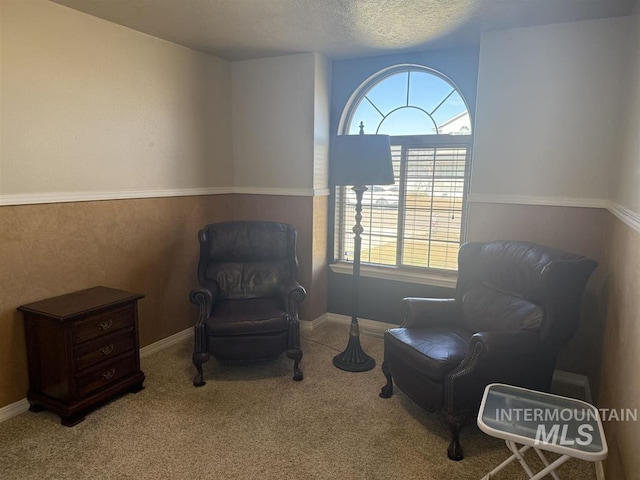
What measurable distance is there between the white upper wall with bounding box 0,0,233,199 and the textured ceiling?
0.17 metres

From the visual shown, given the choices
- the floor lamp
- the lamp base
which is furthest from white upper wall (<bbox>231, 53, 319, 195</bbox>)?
the lamp base

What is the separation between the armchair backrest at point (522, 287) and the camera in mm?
2309

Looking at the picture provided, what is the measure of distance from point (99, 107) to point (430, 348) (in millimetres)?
2664

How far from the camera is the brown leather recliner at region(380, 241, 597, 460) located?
2270 millimetres

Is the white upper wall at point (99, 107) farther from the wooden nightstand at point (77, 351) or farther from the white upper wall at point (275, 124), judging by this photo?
the wooden nightstand at point (77, 351)

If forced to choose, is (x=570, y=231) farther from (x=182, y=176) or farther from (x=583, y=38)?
(x=182, y=176)

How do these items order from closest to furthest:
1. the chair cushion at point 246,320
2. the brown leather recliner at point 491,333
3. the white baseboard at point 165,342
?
the brown leather recliner at point 491,333 → the chair cushion at point 246,320 → the white baseboard at point 165,342

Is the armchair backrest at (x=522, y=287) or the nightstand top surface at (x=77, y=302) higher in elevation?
the armchair backrest at (x=522, y=287)

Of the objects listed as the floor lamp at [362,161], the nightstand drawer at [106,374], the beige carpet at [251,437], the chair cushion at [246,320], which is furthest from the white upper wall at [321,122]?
the nightstand drawer at [106,374]

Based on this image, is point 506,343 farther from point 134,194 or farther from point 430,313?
point 134,194

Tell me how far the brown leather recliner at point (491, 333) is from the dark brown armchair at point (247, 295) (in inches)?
31.3

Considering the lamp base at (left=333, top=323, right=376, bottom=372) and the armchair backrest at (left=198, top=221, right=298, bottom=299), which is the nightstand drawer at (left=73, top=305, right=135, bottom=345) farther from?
the lamp base at (left=333, top=323, right=376, bottom=372)

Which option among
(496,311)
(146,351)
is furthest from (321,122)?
(146,351)

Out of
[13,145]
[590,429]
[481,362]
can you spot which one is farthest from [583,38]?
[13,145]
